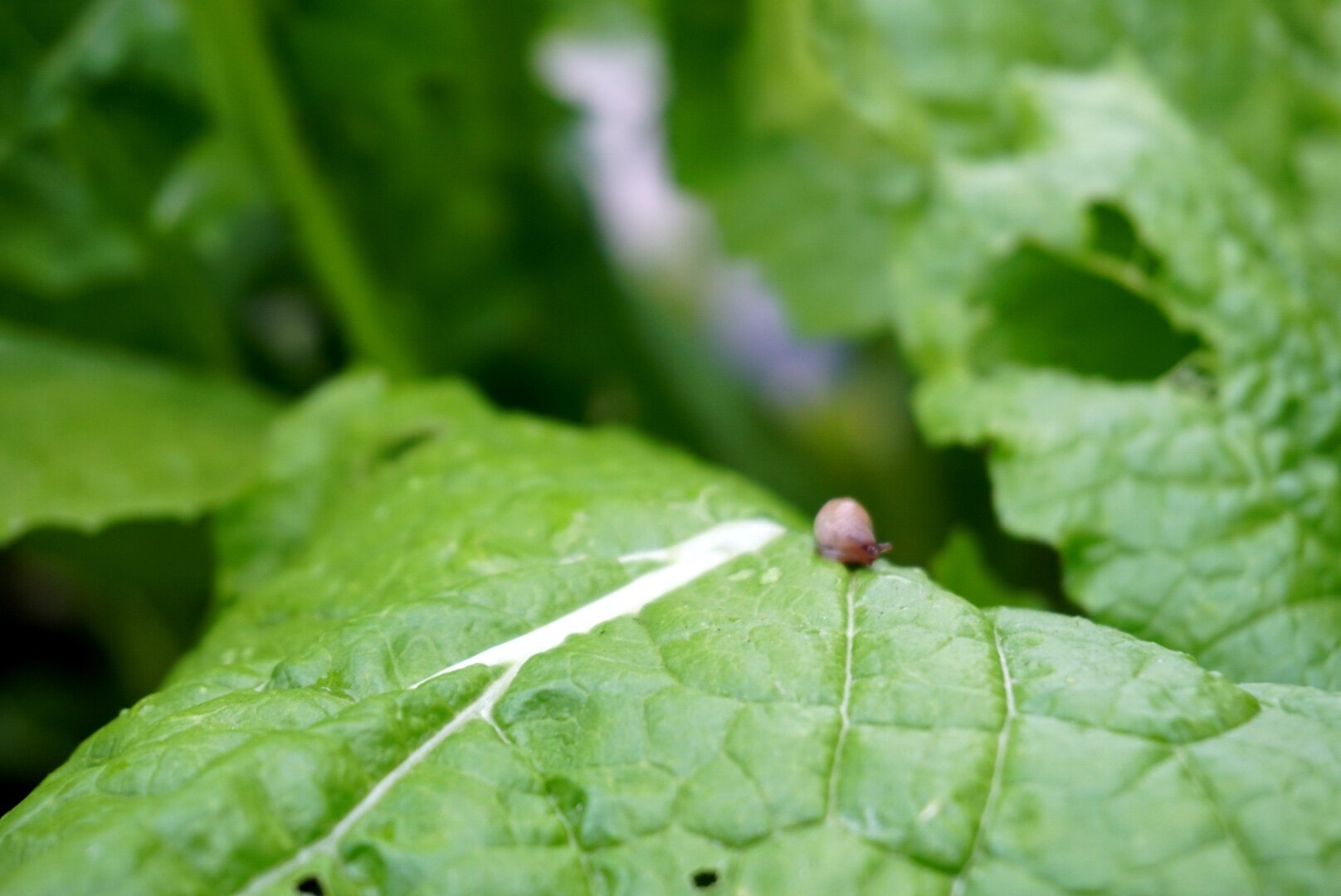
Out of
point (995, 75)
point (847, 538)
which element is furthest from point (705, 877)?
point (995, 75)

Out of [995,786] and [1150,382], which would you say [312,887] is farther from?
[1150,382]

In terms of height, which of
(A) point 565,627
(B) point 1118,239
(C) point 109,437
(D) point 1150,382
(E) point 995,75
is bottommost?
(C) point 109,437

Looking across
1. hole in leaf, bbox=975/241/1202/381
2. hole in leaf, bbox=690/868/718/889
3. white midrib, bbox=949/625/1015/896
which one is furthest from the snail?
hole in leaf, bbox=975/241/1202/381

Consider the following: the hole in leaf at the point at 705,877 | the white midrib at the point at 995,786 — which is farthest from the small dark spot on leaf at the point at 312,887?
the white midrib at the point at 995,786

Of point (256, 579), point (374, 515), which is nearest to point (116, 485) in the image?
point (256, 579)

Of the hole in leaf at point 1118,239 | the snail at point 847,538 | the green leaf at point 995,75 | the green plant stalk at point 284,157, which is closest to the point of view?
the snail at point 847,538

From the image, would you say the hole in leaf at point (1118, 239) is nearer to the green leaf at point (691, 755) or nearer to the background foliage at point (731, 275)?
the background foliage at point (731, 275)
